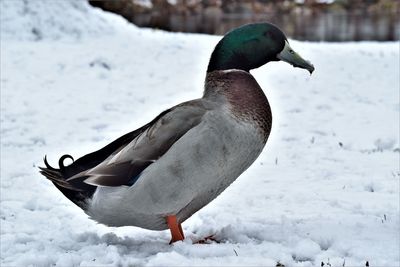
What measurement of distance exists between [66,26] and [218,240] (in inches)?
496

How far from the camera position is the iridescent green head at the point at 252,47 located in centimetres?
406

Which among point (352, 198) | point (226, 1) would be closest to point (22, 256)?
point (352, 198)

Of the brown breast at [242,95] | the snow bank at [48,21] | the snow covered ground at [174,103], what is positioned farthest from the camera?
the snow bank at [48,21]

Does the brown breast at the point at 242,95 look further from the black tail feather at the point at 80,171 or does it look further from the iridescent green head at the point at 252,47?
the black tail feather at the point at 80,171

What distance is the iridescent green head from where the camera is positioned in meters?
4.06

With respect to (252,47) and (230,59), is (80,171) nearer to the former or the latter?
(230,59)

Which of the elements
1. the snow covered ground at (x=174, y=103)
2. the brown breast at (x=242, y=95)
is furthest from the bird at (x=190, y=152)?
the snow covered ground at (x=174, y=103)

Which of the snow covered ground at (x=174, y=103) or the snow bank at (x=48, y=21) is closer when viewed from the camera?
the snow covered ground at (x=174, y=103)

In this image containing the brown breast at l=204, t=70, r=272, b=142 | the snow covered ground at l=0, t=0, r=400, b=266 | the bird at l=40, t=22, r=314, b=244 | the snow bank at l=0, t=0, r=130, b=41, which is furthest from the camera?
the snow bank at l=0, t=0, r=130, b=41

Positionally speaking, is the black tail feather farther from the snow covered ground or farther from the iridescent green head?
the iridescent green head

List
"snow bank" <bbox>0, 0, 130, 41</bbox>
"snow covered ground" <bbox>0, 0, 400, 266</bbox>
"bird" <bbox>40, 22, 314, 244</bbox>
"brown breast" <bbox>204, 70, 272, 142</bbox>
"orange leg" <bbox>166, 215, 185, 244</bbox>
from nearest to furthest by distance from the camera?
"bird" <bbox>40, 22, 314, 244</bbox>
"brown breast" <bbox>204, 70, 272, 142</bbox>
"orange leg" <bbox>166, 215, 185, 244</bbox>
"snow covered ground" <bbox>0, 0, 400, 266</bbox>
"snow bank" <bbox>0, 0, 130, 41</bbox>

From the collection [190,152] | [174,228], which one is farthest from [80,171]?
[190,152]

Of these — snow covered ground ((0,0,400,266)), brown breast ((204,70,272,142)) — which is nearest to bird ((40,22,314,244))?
brown breast ((204,70,272,142))

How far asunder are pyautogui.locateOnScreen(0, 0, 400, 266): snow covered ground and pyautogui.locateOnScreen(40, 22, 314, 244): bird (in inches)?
11.0
